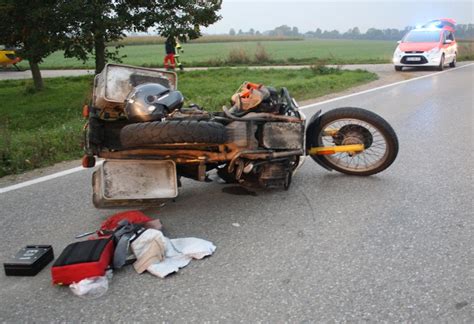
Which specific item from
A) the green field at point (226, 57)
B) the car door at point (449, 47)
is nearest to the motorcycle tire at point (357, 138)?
the green field at point (226, 57)

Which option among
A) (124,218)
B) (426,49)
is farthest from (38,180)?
(426,49)

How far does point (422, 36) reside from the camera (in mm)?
20672

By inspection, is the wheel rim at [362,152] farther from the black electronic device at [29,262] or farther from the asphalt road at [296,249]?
the black electronic device at [29,262]

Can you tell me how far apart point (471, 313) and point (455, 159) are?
3.36 meters

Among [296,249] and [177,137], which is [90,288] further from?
[296,249]

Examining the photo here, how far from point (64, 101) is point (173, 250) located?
11156mm

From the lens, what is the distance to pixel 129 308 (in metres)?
2.74

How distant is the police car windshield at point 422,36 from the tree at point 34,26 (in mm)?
14696

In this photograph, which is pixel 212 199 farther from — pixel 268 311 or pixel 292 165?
pixel 268 311

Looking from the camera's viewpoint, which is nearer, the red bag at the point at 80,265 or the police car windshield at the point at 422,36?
the red bag at the point at 80,265

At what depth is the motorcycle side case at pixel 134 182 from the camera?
3857mm

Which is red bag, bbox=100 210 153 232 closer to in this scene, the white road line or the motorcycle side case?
the motorcycle side case

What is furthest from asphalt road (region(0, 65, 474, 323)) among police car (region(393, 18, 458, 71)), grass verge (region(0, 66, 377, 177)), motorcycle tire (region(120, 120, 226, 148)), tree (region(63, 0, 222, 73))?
police car (region(393, 18, 458, 71))

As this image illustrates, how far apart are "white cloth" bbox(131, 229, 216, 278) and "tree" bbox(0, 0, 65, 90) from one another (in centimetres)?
817
